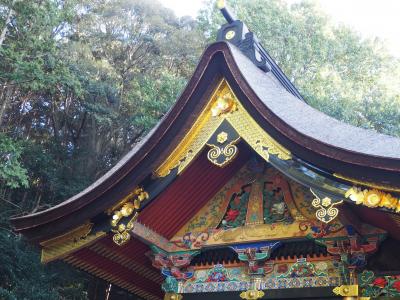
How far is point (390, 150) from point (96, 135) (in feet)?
52.9

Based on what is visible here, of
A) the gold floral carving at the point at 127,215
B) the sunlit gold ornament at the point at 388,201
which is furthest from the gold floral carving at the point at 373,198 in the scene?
the gold floral carving at the point at 127,215

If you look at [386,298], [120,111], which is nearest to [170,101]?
[120,111]

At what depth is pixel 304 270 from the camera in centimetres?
495

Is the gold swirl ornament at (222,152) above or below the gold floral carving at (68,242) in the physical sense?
above

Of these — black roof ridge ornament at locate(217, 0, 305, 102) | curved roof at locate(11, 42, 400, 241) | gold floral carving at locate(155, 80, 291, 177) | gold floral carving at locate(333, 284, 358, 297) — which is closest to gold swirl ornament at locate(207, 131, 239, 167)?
gold floral carving at locate(155, 80, 291, 177)

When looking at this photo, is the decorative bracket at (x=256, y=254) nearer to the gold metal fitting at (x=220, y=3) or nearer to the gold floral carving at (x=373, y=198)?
the gold floral carving at (x=373, y=198)

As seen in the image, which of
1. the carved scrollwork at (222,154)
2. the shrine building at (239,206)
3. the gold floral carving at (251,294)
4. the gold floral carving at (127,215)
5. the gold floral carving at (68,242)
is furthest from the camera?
the gold floral carving at (68,242)

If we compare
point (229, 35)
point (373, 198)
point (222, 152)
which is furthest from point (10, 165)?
point (373, 198)

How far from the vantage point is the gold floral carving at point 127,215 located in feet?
16.0

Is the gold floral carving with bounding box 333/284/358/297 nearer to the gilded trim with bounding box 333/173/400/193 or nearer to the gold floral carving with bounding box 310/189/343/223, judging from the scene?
the gold floral carving with bounding box 310/189/343/223

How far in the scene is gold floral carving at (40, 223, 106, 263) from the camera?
521 centimetres

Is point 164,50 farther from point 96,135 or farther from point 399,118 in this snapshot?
point 399,118

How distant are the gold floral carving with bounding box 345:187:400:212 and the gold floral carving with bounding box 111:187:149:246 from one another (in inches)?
86.1

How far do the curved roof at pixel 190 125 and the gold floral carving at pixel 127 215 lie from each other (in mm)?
104
